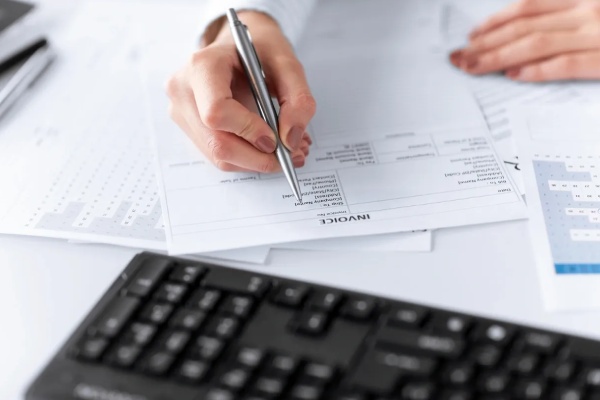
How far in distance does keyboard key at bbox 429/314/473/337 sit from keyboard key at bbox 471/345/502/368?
0.01 m

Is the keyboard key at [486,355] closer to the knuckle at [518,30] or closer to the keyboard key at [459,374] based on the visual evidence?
the keyboard key at [459,374]

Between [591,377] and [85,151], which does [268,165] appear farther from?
[591,377]

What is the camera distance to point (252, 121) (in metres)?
0.62

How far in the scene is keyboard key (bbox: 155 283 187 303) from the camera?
0.47 metres

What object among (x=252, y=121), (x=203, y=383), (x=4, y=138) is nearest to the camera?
(x=203, y=383)

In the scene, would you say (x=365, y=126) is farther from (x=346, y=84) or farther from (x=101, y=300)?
(x=101, y=300)

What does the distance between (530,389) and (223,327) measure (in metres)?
0.18

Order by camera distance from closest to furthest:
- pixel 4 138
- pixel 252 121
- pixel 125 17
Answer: pixel 252 121 < pixel 4 138 < pixel 125 17

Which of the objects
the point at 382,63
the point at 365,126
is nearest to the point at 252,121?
the point at 365,126

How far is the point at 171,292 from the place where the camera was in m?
0.48

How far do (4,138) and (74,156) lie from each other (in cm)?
9

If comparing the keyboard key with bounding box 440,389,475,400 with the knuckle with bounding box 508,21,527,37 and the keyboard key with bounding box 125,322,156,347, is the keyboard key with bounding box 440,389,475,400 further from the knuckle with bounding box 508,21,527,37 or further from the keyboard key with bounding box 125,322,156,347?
the knuckle with bounding box 508,21,527,37

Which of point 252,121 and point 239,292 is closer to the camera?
point 239,292

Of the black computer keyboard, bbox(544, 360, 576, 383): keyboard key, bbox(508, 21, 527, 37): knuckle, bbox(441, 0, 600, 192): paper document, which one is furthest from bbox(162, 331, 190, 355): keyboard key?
bbox(508, 21, 527, 37): knuckle
